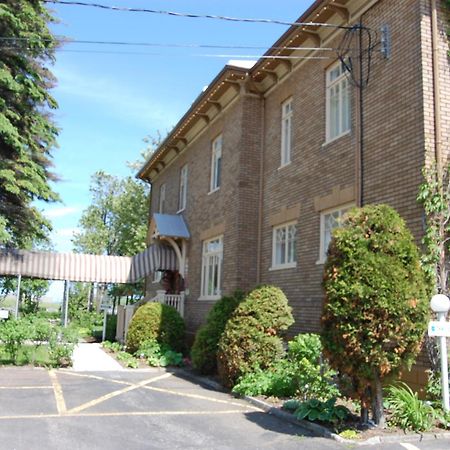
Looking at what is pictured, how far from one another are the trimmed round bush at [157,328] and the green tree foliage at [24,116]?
501 cm

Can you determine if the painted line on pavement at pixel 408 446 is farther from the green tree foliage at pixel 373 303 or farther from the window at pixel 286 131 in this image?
the window at pixel 286 131

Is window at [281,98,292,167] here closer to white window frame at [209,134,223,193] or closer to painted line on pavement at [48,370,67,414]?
white window frame at [209,134,223,193]

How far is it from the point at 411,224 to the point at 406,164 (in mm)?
1054

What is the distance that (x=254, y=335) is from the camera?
32.9 feet

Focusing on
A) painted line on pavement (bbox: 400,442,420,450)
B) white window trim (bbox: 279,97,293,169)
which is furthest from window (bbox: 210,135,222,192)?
painted line on pavement (bbox: 400,442,420,450)

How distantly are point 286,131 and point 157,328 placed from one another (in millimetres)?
6478

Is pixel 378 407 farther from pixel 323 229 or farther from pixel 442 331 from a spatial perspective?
pixel 323 229

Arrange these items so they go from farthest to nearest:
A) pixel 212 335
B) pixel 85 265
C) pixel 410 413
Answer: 1. pixel 85 265
2. pixel 212 335
3. pixel 410 413

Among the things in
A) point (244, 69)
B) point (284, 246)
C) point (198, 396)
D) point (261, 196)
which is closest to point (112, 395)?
point (198, 396)

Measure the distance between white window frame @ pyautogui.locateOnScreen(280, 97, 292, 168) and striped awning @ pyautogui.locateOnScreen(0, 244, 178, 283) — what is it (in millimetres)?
7291

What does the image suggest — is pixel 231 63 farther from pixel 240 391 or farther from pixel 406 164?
pixel 240 391

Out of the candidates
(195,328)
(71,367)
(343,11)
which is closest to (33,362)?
(71,367)

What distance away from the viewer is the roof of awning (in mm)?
18016

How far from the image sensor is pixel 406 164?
8711mm
